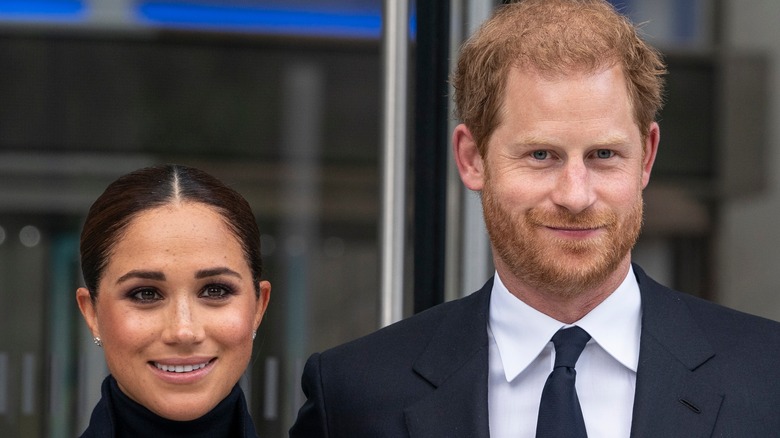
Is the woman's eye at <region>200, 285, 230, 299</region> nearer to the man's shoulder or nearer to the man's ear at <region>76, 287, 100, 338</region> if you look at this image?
the man's ear at <region>76, 287, 100, 338</region>

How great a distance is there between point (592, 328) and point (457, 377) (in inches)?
10.1

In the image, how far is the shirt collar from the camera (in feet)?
7.21

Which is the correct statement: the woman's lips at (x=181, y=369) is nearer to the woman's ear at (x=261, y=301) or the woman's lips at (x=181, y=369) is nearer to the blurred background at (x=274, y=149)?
the woman's ear at (x=261, y=301)

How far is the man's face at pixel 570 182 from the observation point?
2.11 meters

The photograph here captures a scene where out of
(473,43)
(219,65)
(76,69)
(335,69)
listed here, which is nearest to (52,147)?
(76,69)

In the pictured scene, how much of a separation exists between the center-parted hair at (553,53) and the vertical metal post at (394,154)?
0.99 m

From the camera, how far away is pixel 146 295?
2.19 metres

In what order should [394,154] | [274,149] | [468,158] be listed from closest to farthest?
[468,158], [394,154], [274,149]

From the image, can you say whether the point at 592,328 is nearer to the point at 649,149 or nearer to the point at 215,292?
the point at 649,149

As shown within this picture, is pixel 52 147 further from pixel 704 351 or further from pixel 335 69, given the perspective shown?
pixel 704 351

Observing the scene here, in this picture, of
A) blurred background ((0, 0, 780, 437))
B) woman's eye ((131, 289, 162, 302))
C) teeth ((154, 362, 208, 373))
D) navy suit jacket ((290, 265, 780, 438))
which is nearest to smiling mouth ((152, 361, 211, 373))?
teeth ((154, 362, 208, 373))

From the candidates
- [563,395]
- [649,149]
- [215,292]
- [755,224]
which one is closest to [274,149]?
[755,224]

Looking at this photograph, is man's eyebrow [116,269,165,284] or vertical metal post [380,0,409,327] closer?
man's eyebrow [116,269,165,284]

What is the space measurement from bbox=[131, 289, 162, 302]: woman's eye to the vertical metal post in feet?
4.05
